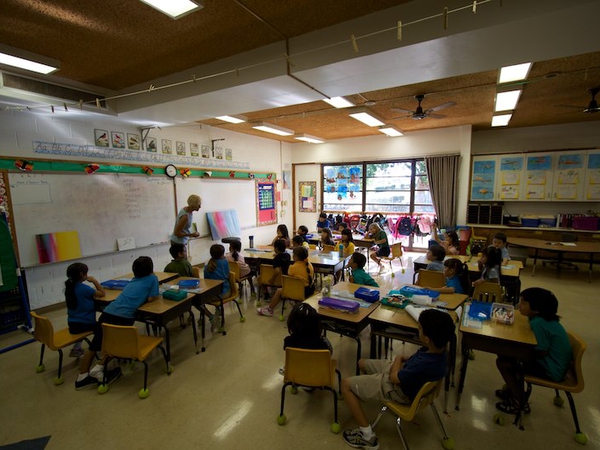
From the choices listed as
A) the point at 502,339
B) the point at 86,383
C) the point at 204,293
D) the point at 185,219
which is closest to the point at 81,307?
the point at 86,383

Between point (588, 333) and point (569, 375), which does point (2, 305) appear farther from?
point (588, 333)

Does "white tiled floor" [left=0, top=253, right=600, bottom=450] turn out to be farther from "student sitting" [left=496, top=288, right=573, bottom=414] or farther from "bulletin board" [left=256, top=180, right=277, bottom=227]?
"bulletin board" [left=256, top=180, right=277, bottom=227]

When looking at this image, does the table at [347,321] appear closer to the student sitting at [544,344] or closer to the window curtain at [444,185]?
the student sitting at [544,344]

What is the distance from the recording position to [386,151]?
845 cm

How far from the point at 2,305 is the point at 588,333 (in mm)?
7534

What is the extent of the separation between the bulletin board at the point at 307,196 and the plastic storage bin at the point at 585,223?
6671mm

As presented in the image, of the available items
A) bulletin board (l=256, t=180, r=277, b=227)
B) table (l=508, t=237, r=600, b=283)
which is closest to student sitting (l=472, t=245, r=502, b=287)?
table (l=508, t=237, r=600, b=283)

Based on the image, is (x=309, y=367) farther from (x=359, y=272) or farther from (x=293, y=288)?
(x=293, y=288)

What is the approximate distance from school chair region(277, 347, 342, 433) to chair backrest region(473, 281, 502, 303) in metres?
2.06

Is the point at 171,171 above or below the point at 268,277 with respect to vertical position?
above

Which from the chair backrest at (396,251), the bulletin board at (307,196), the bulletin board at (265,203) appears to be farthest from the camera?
the bulletin board at (307,196)

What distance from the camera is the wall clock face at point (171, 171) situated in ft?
19.3

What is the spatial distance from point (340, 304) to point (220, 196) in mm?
5246

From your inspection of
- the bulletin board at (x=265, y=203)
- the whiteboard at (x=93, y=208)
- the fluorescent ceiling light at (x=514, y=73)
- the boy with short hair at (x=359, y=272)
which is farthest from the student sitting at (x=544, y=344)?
the bulletin board at (x=265, y=203)
